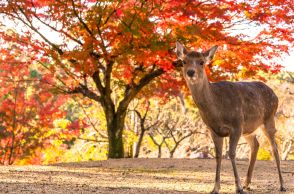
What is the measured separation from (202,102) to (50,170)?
5221 mm

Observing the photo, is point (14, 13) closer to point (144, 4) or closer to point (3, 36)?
point (3, 36)

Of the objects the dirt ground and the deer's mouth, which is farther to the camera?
the dirt ground

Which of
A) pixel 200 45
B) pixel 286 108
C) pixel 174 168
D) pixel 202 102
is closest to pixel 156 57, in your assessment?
pixel 200 45

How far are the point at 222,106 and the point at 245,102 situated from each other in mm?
637

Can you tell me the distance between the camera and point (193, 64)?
25.4 ft

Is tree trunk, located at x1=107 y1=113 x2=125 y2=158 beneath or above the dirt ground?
above

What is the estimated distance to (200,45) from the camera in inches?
526

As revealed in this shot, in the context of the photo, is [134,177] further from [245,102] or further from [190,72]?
[190,72]

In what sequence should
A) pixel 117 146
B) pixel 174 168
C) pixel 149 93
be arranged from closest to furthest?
1. pixel 174 168
2. pixel 117 146
3. pixel 149 93

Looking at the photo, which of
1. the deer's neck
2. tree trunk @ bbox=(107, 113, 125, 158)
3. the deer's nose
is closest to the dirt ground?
tree trunk @ bbox=(107, 113, 125, 158)

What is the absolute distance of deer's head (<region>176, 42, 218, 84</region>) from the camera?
7.60 m

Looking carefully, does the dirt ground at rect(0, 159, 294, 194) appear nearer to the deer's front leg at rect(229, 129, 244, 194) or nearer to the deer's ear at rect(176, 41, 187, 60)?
the deer's front leg at rect(229, 129, 244, 194)

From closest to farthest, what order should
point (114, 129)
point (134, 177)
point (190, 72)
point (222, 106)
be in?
point (190, 72) < point (222, 106) < point (134, 177) < point (114, 129)

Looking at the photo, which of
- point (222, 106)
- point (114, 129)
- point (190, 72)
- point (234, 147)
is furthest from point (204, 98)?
point (114, 129)
